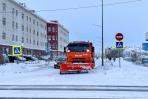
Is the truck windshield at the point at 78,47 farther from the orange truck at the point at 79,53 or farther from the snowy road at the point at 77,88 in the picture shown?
the snowy road at the point at 77,88

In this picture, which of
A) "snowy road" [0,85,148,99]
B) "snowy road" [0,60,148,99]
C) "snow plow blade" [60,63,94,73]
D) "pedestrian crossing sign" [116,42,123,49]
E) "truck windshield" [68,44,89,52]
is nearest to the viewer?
"snowy road" [0,85,148,99]

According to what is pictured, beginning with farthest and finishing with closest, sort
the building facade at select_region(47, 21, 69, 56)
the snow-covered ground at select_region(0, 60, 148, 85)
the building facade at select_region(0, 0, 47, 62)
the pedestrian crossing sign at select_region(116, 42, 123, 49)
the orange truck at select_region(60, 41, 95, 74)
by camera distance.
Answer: the building facade at select_region(47, 21, 69, 56), the building facade at select_region(0, 0, 47, 62), the orange truck at select_region(60, 41, 95, 74), the pedestrian crossing sign at select_region(116, 42, 123, 49), the snow-covered ground at select_region(0, 60, 148, 85)

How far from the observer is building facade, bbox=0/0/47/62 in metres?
75.1

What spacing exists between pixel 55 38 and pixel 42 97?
426ft

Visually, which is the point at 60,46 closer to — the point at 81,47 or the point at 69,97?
the point at 81,47

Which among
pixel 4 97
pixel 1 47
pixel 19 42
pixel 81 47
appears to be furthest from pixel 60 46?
pixel 4 97

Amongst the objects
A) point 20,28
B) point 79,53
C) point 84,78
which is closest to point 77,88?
point 84,78

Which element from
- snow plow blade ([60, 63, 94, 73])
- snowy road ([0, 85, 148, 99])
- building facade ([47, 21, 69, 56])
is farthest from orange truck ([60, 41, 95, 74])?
building facade ([47, 21, 69, 56])

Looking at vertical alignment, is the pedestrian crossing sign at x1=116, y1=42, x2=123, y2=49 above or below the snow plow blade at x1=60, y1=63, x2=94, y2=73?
above

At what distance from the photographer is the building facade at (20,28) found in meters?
75.1

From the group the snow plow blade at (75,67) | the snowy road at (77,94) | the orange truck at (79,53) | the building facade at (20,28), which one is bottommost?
the snowy road at (77,94)

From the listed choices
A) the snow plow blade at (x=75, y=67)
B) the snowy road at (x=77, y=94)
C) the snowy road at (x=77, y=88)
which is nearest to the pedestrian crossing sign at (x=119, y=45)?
the snow plow blade at (x=75, y=67)

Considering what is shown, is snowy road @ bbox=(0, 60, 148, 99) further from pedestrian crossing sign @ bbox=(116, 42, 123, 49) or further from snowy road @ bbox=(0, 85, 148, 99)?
pedestrian crossing sign @ bbox=(116, 42, 123, 49)

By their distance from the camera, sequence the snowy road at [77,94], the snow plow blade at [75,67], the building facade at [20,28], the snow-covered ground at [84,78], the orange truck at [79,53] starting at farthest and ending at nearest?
the building facade at [20,28] < the orange truck at [79,53] < the snow plow blade at [75,67] < the snow-covered ground at [84,78] < the snowy road at [77,94]
